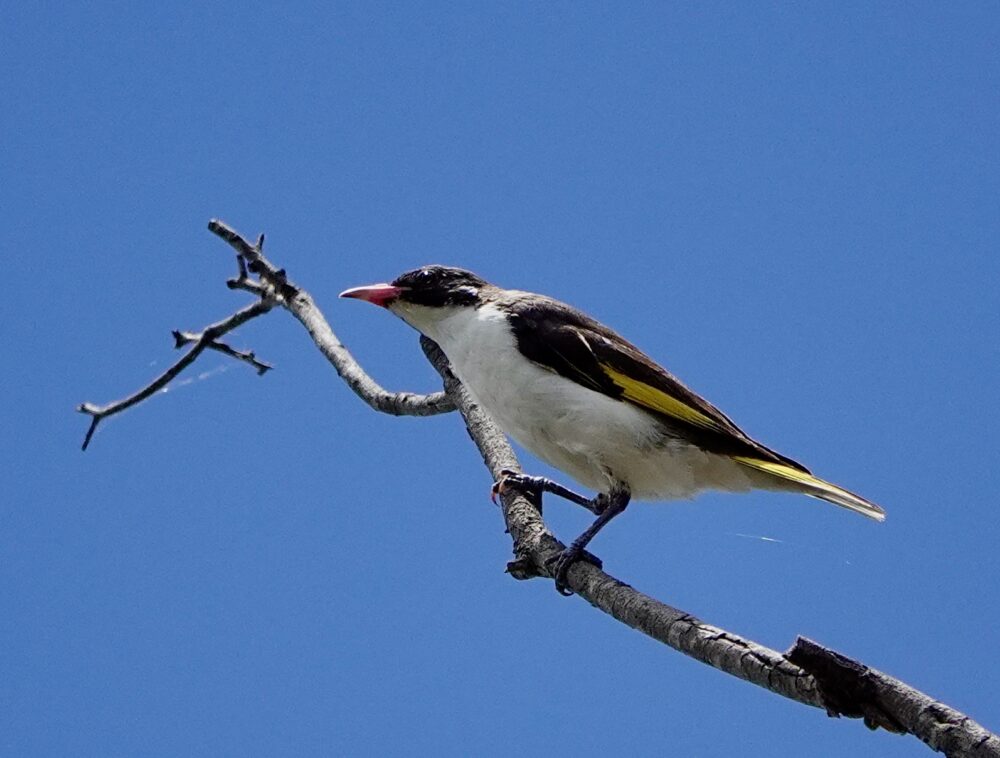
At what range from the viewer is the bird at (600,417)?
4.96m

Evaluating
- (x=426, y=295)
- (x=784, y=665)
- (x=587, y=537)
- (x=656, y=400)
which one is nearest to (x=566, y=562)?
(x=587, y=537)

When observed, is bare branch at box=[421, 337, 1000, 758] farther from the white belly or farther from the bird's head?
the bird's head

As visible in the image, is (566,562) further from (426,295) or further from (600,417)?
(426,295)

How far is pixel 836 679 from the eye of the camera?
2.70 m

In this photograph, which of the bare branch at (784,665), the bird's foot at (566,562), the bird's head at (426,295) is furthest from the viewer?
the bird's head at (426,295)

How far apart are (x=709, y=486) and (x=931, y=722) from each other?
2.65 m

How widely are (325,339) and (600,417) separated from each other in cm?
203

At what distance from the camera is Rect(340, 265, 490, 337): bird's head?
18.8 ft

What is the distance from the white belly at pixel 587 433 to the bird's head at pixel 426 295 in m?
0.48

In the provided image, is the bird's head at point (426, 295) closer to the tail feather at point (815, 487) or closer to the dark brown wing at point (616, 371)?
the dark brown wing at point (616, 371)

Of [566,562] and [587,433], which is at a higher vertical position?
[587,433]

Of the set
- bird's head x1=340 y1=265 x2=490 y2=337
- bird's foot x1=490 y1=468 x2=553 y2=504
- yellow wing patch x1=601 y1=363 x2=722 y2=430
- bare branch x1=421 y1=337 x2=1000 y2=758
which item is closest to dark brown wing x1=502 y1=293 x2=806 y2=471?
yellow wing patch x1=601 y1=363 x2=722 y2=430

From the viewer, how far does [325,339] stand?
21.0 ft

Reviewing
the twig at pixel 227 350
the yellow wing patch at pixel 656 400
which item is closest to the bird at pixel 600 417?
the yellow wing patch at pixel 656 400
